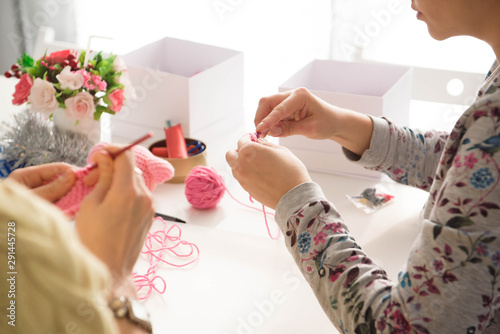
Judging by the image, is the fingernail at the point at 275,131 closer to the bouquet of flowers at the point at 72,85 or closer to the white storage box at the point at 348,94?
the white storage box at the point at 348,94

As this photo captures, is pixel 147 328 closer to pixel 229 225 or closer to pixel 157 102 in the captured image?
pixel 229 225

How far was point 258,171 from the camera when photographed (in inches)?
37.8

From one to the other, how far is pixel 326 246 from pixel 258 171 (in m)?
0.19

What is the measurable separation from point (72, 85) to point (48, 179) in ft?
1.77

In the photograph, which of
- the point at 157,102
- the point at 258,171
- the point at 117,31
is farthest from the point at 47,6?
the point at 258,171

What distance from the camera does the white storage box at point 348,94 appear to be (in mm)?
1352

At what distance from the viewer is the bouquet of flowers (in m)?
1.32

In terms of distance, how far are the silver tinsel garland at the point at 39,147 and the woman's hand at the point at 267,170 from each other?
47 centimetres

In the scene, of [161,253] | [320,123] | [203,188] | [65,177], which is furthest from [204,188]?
[65,177]

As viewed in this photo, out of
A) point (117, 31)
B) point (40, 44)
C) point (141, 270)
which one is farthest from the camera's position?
point (117, 31)

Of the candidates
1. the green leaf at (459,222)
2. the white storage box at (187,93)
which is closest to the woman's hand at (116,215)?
the green leaf at (459,222)

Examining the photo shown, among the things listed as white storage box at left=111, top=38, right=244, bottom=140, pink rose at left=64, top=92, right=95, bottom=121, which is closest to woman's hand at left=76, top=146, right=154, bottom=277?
pink rose at left=64, top=92, right=95, bottom=121

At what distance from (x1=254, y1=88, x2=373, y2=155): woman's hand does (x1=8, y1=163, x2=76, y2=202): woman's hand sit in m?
0.43

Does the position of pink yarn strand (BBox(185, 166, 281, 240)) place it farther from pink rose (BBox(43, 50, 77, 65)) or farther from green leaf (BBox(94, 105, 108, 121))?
pink rose (BBox(43, 50, 77, 65))
